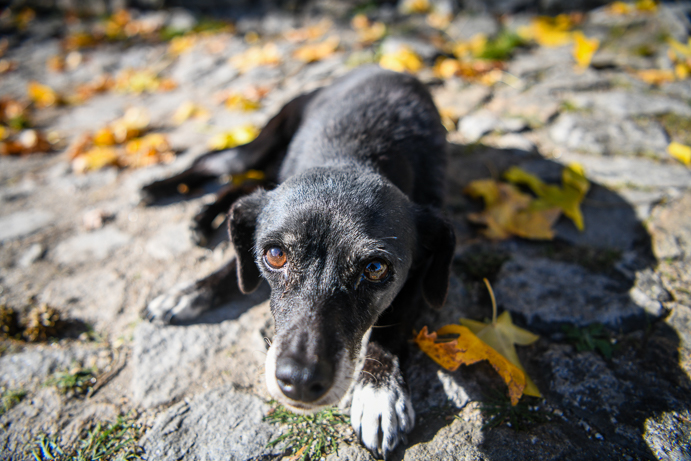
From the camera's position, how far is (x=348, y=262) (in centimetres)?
180

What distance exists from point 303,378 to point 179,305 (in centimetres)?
132

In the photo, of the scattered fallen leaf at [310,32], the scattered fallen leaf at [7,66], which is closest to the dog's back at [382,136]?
Result: the scattered fallen leaf at [310,32]

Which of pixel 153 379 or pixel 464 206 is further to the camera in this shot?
pixel 464 206

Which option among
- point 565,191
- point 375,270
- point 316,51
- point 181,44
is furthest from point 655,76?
point 181,44

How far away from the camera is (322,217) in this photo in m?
1.87

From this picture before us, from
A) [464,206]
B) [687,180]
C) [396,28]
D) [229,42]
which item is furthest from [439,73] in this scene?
[229,42]

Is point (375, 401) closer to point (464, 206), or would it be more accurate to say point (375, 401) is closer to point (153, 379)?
point (153, 379)

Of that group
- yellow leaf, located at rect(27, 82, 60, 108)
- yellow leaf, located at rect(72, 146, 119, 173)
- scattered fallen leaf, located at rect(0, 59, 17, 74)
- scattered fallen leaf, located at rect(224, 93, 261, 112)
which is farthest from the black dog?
scattered fallen leaf, located at rect(0, 59, 17, 74)

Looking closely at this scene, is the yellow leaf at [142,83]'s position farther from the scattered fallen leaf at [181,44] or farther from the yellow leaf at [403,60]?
the yellow leaf at [403,60]

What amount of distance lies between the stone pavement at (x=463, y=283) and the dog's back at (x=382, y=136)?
58cm

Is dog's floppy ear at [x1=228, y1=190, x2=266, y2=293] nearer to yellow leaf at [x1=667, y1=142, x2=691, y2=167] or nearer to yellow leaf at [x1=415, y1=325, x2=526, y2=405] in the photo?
yellow leaf at [x1=415, y1=325, x2=526, y2=405]

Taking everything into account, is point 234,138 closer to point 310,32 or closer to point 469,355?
point 469,355

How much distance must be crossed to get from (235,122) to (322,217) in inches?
132

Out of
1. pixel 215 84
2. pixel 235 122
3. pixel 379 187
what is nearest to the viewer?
pixel 379 187
